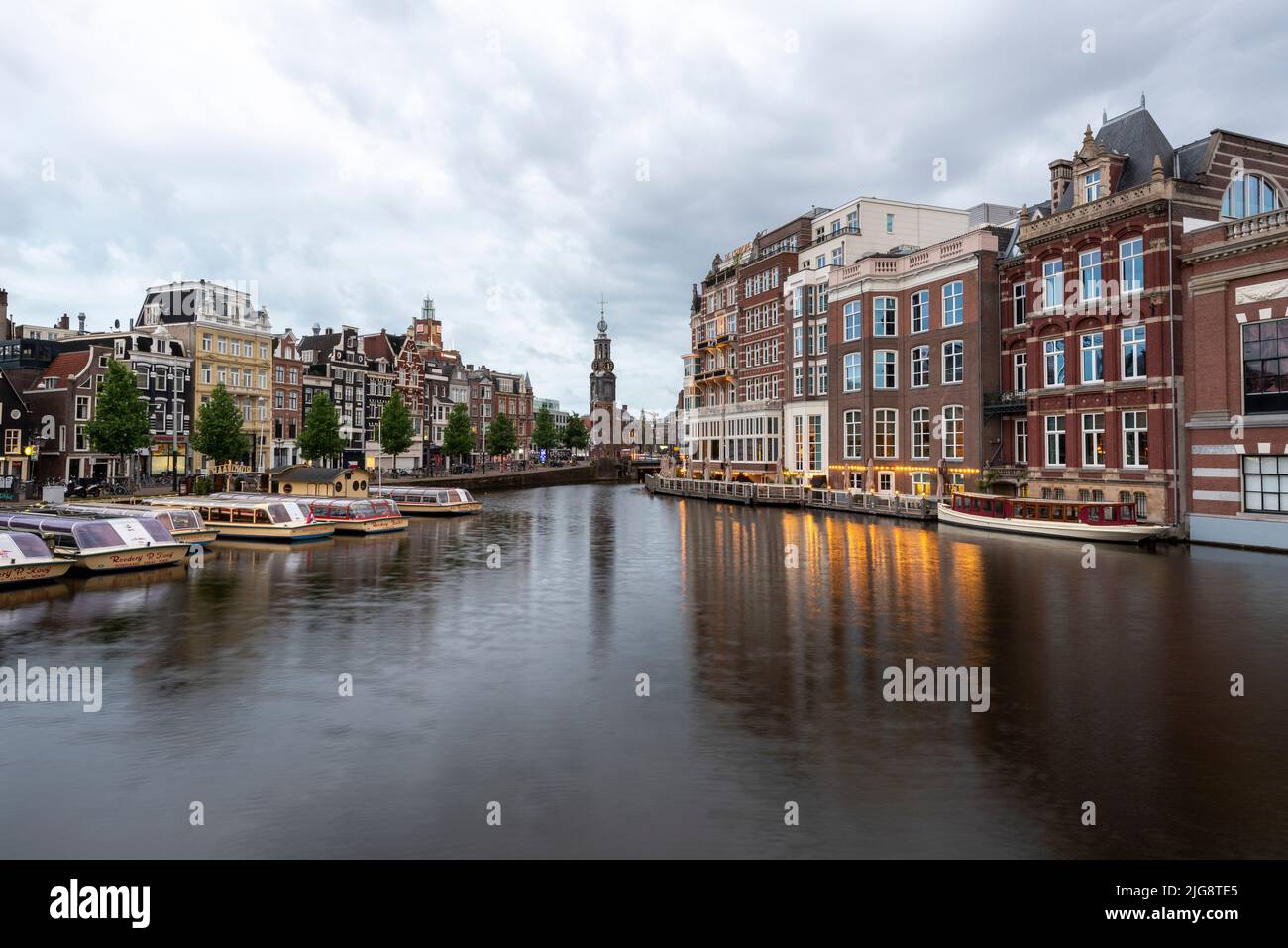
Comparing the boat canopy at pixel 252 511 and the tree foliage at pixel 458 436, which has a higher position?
the tree foliage at pixel 458 436

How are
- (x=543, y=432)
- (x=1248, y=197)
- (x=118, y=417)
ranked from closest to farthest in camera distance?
1. (x=1248, y=197)
2. (x=118, y=417)
3. (x=543, y=432)

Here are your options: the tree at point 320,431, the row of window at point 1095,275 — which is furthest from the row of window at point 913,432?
the tree at point 320,431

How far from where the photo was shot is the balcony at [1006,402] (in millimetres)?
52000

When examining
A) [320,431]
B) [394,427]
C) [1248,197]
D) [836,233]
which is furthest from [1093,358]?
[394,427]

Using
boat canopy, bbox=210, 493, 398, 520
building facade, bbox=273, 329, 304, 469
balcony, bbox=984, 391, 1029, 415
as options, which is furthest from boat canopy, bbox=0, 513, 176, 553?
building facade, bbox=273, 329, 304, 469

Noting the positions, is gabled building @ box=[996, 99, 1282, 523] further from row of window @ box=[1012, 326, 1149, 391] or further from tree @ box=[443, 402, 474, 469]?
tree @ box=[443, 402, 474, 469]

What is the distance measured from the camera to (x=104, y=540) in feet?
103

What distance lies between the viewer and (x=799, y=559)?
35969mm

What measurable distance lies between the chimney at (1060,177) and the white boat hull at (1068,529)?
2115cm

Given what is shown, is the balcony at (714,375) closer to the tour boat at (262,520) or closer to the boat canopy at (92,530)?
the tour boat at (262,520)

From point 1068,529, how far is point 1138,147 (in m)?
23.0

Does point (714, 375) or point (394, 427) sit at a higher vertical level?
point (714, 375)

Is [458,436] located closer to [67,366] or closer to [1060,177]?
[67,366]

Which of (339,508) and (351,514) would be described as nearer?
(351,514)
